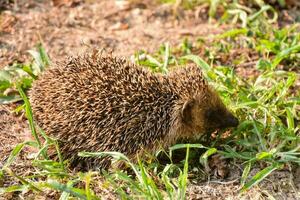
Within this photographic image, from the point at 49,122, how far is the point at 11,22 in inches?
122

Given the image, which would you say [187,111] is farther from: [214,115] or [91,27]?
[91,27]

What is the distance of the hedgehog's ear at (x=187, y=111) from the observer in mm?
5785

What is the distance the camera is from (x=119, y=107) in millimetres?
5598

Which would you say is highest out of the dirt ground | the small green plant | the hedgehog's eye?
the dirt ground

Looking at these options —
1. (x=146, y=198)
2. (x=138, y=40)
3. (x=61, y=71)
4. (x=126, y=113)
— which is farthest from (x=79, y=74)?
(x=138, y=40)

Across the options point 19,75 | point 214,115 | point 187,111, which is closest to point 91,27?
point 19,75

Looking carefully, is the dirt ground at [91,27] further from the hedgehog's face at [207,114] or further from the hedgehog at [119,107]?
the hedgehog's face at [207,114]

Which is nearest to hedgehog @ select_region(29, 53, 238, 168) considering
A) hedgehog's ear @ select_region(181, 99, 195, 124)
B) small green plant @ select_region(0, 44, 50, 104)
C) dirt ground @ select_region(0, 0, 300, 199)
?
hedgehog's ear @ select_region(181, 99, 195, 124)

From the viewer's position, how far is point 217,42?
7902 mm

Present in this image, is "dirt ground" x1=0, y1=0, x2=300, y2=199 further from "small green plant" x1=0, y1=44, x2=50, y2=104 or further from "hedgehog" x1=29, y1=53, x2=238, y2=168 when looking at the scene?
"hedgehog" x1=29, y1=53, x2=238, y2=168

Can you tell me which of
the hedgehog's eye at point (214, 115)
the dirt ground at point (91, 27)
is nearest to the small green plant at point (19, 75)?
the dirt ground at point (91, 27)

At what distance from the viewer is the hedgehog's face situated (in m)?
5.85

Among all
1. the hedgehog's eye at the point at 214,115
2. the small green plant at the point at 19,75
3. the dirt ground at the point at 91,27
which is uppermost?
the dirt ground at the point at 91,27

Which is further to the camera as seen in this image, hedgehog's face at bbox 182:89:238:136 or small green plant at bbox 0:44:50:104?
small green plant at bbox 0:44:50:104
